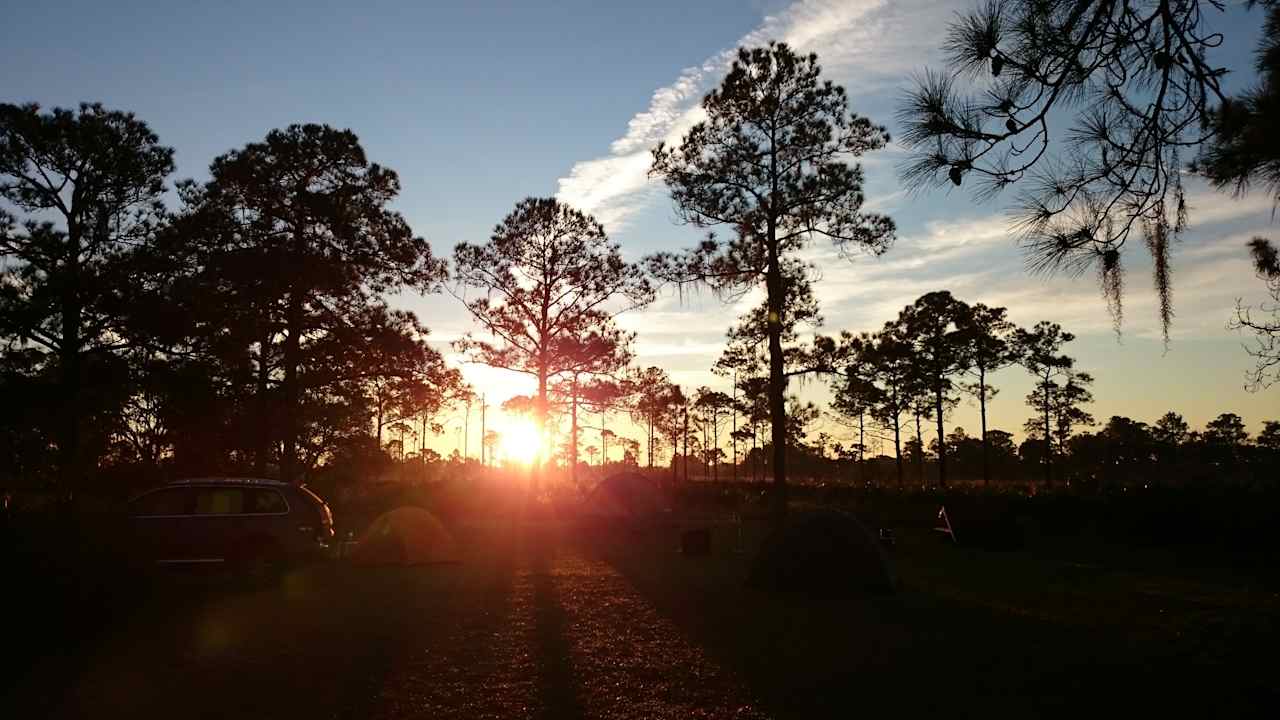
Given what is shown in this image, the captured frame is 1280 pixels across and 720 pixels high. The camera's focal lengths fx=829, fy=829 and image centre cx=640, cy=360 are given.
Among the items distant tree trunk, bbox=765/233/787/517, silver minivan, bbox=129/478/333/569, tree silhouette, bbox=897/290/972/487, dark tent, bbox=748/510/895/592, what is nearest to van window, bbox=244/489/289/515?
silver minivan, bbox=129/478/333/569

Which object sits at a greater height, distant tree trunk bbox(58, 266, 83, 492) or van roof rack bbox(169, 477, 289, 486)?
distant tree trunk bbox(58, 266, 83, 492)

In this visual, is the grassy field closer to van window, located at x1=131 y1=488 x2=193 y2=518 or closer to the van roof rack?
van window, located at x1=131 y1=488 x2=193 y2=518

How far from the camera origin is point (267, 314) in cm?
2530

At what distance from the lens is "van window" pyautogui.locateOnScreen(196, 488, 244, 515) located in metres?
13.8

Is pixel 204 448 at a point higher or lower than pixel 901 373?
lower

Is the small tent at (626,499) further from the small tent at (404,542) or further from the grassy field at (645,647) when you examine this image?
the grassy field at (645,647)

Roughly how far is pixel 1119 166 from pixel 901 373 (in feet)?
139

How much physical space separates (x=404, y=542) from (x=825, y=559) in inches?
366

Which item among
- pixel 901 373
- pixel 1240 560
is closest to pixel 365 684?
pixel 1240 560

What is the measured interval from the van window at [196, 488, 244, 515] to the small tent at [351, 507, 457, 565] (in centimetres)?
396

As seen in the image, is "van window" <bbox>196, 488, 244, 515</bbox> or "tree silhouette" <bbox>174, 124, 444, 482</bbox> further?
"tree silhouette" <bbox>174, 124, 444, 482</bbox>

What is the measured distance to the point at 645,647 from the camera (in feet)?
30.2

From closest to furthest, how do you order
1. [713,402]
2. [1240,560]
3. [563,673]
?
[563,673], [1240,560], [713,402]

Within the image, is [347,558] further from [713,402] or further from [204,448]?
[713,402]
